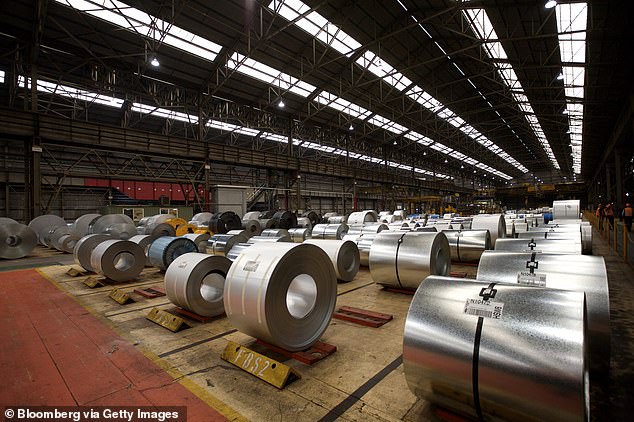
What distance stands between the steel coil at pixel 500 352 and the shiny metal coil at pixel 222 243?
7.68 meters

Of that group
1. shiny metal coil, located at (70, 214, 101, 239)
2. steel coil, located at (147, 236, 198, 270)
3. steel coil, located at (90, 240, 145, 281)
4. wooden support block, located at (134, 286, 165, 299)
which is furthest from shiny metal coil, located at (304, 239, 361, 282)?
shiny metal coil, located at (70, 214, 101, 239)

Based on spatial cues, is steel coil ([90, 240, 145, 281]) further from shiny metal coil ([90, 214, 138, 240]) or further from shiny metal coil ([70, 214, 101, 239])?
shiny metal coil ([70, 214, 101, 239])

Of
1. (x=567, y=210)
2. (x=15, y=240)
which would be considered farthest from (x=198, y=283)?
(x=567, y=210)

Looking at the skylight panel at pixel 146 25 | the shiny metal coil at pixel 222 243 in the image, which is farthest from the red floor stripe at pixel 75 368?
the skylight panel at pixel 146 25

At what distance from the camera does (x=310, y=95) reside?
21469 mm

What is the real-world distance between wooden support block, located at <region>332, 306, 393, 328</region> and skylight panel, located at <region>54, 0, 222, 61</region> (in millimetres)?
13733

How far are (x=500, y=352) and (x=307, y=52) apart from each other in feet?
60.1

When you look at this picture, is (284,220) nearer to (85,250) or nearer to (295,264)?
(85,250)

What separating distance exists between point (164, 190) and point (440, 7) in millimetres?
26841

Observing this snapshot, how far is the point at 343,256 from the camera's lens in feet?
21.9

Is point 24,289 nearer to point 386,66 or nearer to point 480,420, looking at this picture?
point 480,420

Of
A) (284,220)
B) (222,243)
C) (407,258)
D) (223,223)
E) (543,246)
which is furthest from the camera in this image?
(284,220)

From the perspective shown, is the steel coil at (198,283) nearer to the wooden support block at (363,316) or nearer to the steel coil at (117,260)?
the wooden support block at (363,316)

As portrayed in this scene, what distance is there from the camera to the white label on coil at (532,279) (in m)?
Answer: 3.09
